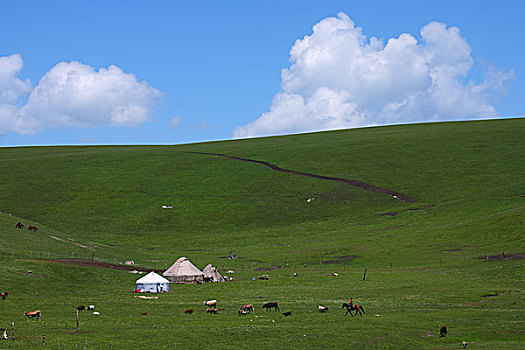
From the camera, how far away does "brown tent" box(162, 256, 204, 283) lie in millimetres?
71750

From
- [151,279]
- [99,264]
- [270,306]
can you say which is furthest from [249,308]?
[99,264]

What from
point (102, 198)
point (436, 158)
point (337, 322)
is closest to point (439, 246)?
point (337, 322)

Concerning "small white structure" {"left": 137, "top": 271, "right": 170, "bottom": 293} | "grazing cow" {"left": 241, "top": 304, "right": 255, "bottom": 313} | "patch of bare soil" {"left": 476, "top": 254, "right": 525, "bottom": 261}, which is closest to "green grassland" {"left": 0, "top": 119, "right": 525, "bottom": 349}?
"patch of bare soil" {"left": 476, "top": 254, "right": 525, "bottom": 261}

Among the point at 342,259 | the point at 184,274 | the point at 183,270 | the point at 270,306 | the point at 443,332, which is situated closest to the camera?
the point at 443,332

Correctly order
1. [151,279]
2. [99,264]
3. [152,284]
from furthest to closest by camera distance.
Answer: [99,264], [151,279], [152,284]

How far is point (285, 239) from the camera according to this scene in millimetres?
102500

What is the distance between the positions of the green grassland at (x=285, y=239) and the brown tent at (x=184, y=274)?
9.79 ft

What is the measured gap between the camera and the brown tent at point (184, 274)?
7175 cm

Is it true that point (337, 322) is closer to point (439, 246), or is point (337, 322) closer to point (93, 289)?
point (93, 289)

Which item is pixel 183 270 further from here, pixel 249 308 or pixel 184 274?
pixel 249 308

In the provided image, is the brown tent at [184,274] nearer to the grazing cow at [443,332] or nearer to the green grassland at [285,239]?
the green grassland at [285,239]

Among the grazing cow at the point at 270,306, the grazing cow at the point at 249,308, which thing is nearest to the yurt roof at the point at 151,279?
the grazing cow at the point at 249,308

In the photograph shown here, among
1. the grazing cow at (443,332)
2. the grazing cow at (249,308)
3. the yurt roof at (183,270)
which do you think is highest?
the yurt roof at (183,270)

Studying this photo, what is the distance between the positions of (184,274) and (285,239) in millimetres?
33448
